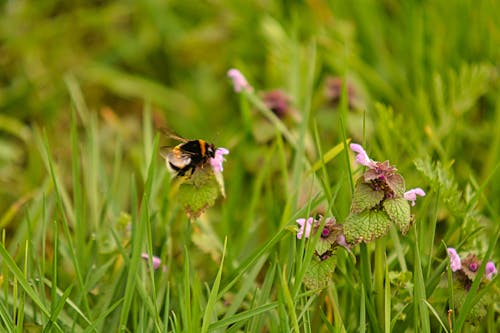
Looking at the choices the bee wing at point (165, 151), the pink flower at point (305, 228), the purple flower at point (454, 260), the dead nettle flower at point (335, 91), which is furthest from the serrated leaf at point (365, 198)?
the dead nettle flower at point (335, 91)

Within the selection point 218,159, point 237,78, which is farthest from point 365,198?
point 237,78

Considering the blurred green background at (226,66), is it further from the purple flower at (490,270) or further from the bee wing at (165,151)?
the bee wing at (165,151)

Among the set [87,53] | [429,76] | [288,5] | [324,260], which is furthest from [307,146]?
[87,53]

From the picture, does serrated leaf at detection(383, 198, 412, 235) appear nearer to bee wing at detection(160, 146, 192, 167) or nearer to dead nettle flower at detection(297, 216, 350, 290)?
dead nettle flower at detection(297, 216, 350, 290)

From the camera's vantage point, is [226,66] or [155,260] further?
[226,66]

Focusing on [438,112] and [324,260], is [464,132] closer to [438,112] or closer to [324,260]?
[438,112]

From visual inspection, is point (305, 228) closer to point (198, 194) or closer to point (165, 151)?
point (198, 194)

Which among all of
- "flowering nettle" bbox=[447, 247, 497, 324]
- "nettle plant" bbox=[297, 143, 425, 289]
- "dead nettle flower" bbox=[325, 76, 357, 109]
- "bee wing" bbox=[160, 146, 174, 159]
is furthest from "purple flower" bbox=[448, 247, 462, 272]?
"dead nettle flower" bbox=[325, 76, 357, 109]
